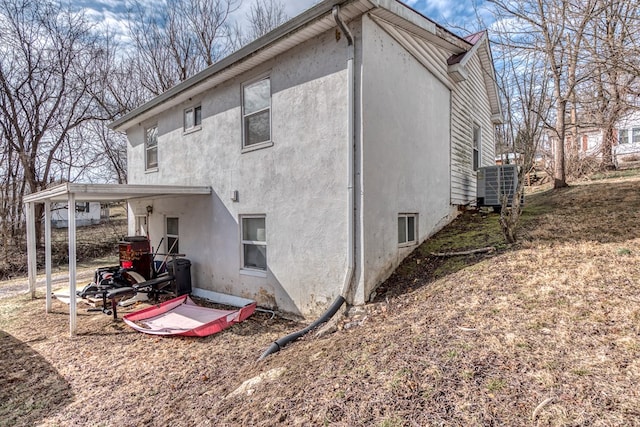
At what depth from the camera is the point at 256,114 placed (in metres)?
6.58

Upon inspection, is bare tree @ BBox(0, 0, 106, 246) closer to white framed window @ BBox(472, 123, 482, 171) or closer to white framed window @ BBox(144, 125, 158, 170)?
white framed window @ BBox(144, 125, 158, 170)

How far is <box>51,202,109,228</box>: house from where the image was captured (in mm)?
20594

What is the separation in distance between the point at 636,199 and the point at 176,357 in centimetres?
1025

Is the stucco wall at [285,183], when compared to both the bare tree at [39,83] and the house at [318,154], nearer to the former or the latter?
the house at [318,154]

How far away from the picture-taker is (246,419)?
282cm

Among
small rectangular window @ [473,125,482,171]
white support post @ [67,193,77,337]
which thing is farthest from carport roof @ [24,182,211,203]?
small rectangular window @ [473,125,482,171]

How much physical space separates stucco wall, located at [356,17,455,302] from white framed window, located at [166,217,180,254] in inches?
230

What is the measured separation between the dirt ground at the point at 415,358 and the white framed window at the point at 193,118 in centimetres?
471

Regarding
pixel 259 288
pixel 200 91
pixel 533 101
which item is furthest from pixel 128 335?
pixel 533 101

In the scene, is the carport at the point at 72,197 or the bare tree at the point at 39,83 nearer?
the carport at the point at 72,197

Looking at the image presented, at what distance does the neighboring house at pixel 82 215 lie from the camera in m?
20.6

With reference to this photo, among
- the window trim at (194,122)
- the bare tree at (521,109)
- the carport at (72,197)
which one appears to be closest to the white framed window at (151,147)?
the window trim at (194,122)

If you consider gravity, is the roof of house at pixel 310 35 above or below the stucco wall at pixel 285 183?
above

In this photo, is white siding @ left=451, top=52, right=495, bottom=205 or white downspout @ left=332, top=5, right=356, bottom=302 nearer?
white downspout @ left=332, top=5, right=356, bottom=302
